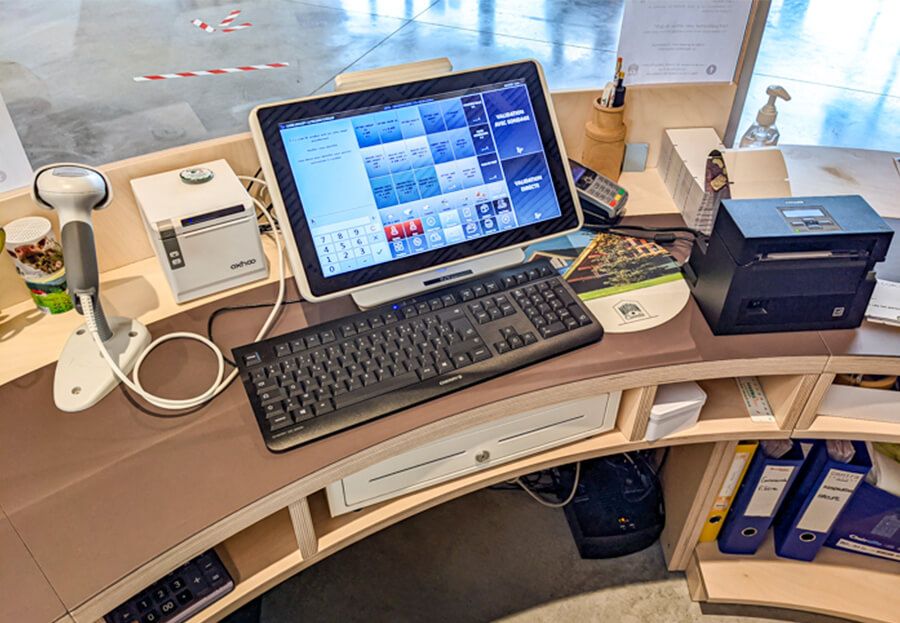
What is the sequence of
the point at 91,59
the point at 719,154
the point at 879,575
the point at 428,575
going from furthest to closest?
the point at 91,59 → the point at 428,575 → the point at 879,575 → the point at 719,154

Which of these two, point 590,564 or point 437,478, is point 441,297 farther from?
point 590,564

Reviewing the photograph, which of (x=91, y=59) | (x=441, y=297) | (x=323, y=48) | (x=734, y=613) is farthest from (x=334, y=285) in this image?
(x=91, y=59)

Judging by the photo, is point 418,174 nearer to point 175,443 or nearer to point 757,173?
point 175,443

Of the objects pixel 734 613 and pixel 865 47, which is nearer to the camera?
pixel 734 613

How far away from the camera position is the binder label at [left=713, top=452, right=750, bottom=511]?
1.37 metres

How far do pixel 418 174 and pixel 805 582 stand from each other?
1.15 m

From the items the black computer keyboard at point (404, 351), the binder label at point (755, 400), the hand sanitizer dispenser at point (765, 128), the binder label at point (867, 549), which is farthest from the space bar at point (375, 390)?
the binder label at point (867, 549)

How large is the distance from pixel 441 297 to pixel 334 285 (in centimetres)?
16

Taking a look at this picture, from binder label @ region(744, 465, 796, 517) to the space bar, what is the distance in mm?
773

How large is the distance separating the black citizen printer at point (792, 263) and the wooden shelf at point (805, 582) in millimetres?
658

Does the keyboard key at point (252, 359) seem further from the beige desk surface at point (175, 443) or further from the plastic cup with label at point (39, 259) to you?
the plastic cup with label at point (39, 259)

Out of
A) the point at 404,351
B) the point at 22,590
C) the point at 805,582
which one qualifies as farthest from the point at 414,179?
the point at 805,582

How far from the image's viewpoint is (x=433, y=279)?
114 cm

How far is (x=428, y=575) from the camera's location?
1.60 m
